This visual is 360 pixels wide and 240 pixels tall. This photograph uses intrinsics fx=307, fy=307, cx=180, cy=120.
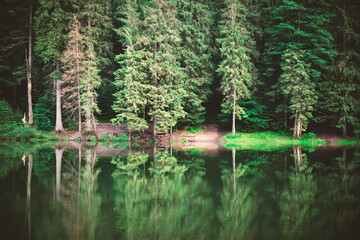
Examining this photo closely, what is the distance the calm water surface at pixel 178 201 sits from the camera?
636cm

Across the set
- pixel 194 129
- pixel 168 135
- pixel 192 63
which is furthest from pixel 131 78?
pixel 194 129

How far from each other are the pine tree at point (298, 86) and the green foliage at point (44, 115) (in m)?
22.5

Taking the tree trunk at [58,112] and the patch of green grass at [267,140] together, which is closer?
the patch of green grass at [267,140]

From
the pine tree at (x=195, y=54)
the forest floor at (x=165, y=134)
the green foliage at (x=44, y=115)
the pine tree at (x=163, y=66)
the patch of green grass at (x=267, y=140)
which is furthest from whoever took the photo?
the pine tree at (x=195, y=54)

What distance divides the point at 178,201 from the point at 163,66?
2133 centimetres

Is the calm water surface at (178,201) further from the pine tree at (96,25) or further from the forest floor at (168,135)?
the pine tree at (96,25)

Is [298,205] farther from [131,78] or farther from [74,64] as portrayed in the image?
[74,64]

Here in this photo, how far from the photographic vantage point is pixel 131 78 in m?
27.5

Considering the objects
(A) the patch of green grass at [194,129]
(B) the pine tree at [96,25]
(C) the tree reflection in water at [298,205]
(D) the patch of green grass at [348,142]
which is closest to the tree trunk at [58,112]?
(B) the pine tree at [96,25]

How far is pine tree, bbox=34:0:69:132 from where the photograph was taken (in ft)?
93.2

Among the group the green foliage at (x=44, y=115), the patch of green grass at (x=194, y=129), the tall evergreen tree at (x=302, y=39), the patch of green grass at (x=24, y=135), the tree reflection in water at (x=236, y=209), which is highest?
the tall evergreen tree at (x=302, y=39)

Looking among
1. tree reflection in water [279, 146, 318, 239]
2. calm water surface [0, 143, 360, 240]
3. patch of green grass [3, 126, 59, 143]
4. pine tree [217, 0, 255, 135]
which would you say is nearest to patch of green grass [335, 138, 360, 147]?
pine tree [217, 0, 255, 135]

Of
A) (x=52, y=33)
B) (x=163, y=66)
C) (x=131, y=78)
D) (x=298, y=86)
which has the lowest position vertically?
(x=298, y=86)

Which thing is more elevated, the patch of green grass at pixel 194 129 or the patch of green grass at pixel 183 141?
the patch of green grass at pixel 194 129
